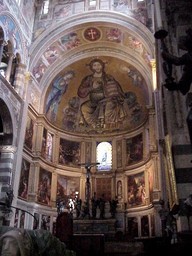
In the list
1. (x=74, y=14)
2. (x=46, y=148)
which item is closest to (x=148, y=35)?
(x=74, y=14)

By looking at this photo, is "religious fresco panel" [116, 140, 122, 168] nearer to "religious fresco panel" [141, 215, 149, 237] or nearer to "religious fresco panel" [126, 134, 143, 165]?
"religious fresco panel" [126, 134, 143, 165]

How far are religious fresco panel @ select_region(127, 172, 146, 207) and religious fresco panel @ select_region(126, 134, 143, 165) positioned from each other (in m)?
1.19

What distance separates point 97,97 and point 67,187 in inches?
306

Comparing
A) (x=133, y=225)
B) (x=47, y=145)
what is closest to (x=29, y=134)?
(x=47, y=145)

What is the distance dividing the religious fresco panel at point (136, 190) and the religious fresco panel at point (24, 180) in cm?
725

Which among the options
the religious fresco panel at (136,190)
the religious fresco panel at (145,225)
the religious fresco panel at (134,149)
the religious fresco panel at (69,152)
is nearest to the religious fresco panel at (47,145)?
the religious fresco panel at (69,152)

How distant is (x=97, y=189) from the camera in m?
20.9

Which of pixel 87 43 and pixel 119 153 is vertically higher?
pixel 87 43

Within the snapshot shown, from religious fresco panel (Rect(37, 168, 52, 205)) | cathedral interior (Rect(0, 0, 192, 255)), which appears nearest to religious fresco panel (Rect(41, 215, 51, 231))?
cathedral interior (Rect(0, 0, 192, 255))

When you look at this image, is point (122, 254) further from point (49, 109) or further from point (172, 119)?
point (49, 109)

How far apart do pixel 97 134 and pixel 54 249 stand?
62.3 ft

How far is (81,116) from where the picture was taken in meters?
23.1

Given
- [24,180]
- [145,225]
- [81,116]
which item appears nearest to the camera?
[24,180]

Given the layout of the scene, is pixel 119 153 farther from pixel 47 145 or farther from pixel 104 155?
pixel 47 145
